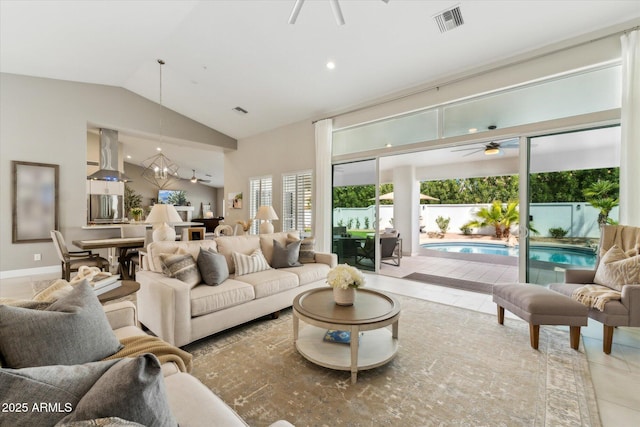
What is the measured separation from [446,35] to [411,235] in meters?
5.26

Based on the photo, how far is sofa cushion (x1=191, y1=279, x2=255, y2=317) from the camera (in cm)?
254

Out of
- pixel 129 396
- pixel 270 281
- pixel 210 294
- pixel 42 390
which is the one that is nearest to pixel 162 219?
pixel 210 294

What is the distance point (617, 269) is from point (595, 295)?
45cm

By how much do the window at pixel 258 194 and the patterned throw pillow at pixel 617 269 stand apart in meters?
6.20

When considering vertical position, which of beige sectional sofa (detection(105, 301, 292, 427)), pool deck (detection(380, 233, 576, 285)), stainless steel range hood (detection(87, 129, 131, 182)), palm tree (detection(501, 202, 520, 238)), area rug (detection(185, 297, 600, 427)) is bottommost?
area rug (detection(185, 297, 600, 427))

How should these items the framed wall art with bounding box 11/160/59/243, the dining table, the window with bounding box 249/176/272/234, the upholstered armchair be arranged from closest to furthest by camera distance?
the upholstered armchair
the dining table
the framed wall art with bounding box 11/160/59/243
the window with bounding box 249/176/272/234

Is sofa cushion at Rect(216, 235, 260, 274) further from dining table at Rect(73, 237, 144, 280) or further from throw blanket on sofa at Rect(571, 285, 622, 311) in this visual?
throw blanket on sofa at Rect(571, 285, 622, 311)

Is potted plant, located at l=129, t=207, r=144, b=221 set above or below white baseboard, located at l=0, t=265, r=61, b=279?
above

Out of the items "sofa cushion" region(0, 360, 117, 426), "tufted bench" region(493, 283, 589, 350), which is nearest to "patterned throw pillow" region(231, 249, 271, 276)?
"sofa cushion" region(0, 360, 117, 426)

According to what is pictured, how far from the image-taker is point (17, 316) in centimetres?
108

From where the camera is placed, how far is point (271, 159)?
719 cm

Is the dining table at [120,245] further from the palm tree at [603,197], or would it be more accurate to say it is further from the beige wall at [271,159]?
the palm tree at [603,197]

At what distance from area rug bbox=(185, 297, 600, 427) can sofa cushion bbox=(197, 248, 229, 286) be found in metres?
0.57

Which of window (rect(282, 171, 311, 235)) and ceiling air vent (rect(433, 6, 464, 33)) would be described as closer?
ceiling air vent (rect(433, 6, 464, 33))
